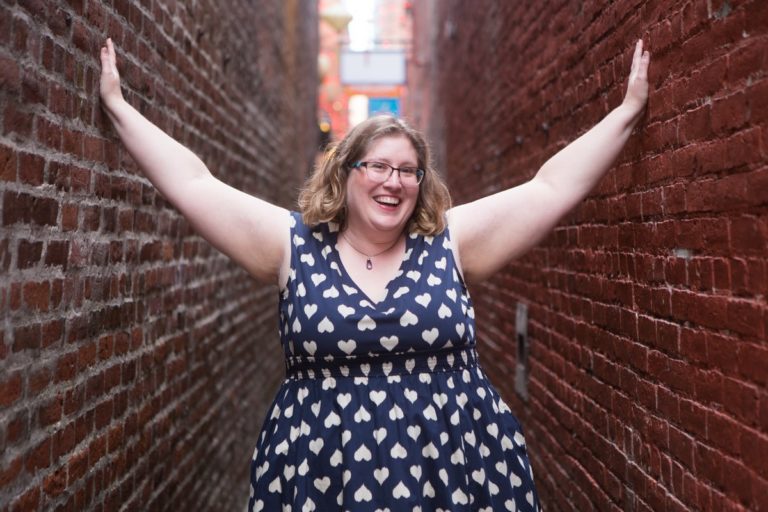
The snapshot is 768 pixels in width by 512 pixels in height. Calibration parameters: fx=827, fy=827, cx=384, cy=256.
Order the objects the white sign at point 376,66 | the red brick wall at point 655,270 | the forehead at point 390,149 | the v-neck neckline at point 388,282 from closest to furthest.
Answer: the red brick wall at point 655,270 → the v-neck neckline at point 388,282 → the forehead at point 390,149 → the white sign at point 376,66

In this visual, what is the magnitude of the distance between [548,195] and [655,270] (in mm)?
423

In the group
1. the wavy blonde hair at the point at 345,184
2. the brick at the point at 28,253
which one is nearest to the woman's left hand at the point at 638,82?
the wavy blonde hair at the point at 345,184

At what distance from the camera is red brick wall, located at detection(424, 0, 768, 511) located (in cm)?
205

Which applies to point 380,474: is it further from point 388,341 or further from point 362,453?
point 388,341

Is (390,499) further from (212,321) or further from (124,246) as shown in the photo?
(212,321)

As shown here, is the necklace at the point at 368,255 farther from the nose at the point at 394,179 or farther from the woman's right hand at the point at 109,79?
the woman's right hand at the point at 109,79

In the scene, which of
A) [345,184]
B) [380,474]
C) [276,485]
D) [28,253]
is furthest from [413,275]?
[28,253]

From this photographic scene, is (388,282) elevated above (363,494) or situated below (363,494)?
above

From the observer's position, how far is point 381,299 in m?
2.60

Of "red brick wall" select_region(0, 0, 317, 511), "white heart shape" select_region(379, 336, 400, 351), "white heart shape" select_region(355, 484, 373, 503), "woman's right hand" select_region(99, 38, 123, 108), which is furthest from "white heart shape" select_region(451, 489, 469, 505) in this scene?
"woman's right hand" select_region(99, 38, 123, 108)

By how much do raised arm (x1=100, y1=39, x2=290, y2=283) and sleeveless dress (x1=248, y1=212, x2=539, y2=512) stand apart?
0.36 feet

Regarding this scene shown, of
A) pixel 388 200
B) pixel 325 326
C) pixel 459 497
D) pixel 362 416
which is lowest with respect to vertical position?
pixel 459 497

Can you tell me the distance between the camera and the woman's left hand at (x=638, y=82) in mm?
2738

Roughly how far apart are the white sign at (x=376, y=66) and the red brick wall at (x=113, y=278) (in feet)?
33.5
